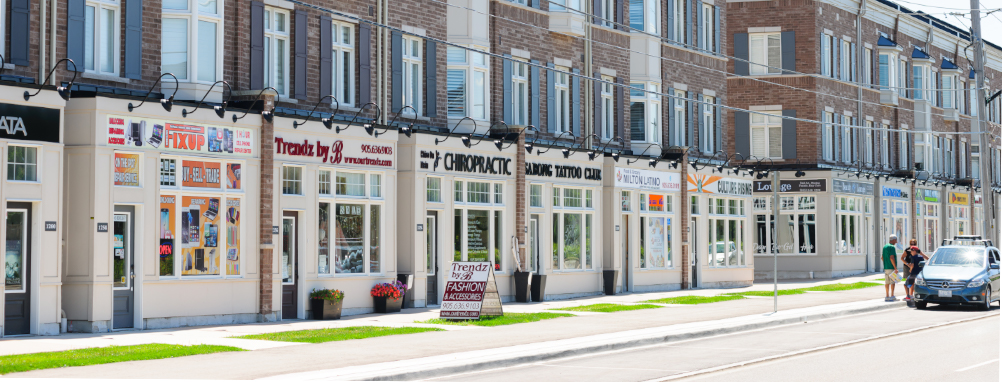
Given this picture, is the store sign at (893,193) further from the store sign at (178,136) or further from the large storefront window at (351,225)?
the store sign at (178,136)

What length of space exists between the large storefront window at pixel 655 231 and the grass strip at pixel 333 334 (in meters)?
14.3

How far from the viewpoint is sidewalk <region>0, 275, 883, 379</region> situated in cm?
1343

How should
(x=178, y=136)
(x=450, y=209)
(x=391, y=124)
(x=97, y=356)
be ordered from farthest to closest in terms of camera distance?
(x=450, y=209) < (x=391, y=124) < (x=178, y=136) < (x=97, y=356)

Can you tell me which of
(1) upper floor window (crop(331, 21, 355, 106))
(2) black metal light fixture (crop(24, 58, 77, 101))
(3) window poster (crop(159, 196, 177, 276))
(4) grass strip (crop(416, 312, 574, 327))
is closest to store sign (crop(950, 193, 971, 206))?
(4) grass strip (crop(416, 312, 574, 327))

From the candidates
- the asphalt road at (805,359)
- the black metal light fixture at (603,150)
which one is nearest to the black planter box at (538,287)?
the black metal light fixture at (603,150)

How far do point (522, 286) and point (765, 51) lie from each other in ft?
69.6

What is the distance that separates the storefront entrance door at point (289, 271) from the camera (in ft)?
72.5

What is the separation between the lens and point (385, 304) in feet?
77.4

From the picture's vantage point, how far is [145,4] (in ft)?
66.3

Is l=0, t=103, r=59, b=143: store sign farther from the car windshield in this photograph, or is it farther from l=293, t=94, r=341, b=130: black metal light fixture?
the car windshield

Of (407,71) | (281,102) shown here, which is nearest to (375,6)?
(407,71)

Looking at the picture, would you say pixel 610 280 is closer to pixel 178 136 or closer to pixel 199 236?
pixel 199 236

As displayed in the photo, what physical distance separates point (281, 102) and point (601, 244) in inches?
457

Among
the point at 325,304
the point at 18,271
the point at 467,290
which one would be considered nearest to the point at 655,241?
the point at 467,290
